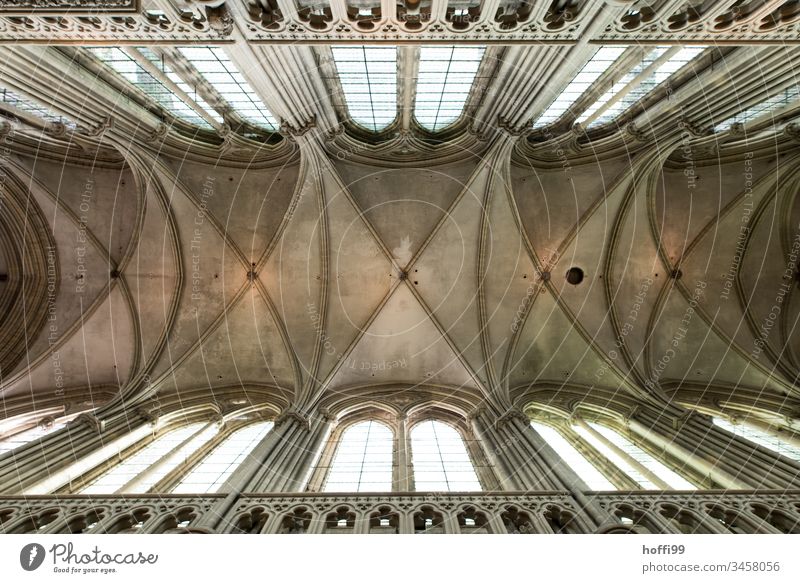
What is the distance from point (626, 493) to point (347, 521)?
216 inches

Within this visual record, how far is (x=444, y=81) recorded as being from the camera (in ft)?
44.4

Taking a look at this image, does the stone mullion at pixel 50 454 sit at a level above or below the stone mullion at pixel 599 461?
above

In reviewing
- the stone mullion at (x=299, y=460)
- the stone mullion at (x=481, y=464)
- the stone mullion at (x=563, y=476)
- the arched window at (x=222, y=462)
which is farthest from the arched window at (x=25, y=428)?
the stone mullion at (x=563, y=476)

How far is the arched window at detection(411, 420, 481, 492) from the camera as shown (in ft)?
35.6

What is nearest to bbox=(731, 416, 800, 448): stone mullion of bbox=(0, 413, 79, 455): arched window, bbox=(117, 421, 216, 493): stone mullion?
bbox=(117, 421, 216, 493): stone mullion

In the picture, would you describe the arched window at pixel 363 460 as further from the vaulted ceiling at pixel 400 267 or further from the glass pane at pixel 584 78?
the glass pane at pixel 584 78

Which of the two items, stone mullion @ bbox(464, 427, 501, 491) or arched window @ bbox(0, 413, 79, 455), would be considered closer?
stone mullion @ bbox(464, 427, 501, 491)

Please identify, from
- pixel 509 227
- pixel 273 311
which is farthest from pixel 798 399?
pixel 273 311

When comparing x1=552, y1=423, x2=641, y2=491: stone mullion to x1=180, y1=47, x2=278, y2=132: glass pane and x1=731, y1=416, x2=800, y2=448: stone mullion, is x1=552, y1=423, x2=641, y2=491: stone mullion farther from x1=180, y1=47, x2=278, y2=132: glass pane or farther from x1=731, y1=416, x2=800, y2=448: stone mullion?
x1=180, y1=47, x2=278, y2=132: glass pane

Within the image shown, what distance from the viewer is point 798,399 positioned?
48.4ft

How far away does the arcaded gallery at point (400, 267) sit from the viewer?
8102 mm

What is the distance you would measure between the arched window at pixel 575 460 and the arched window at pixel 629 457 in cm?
61

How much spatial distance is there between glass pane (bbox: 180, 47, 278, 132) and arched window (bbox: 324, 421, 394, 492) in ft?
34.5
